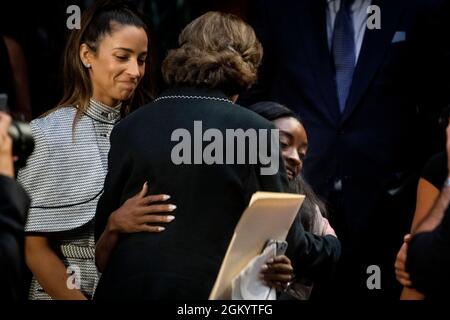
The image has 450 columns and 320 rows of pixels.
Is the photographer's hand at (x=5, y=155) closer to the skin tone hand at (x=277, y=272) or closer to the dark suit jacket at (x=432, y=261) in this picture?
the skin tone hand at (x=277, y=272)

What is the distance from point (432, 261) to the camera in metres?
3.08

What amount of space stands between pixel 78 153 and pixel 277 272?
978mm

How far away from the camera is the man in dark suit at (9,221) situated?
2885mm

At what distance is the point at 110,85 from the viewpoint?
13.8ft

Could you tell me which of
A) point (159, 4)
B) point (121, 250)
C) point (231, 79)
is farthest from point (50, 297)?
point (159, 4)

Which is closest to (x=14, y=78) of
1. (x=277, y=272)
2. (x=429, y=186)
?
(x=277, y=272)

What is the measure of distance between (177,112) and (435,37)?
5.45ft

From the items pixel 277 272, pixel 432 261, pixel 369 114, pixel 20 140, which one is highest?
pixel 20 140
